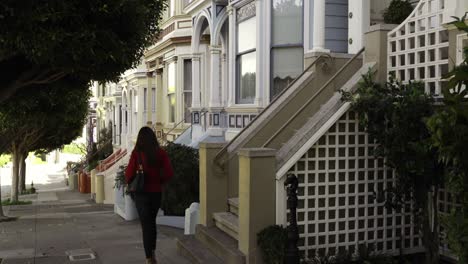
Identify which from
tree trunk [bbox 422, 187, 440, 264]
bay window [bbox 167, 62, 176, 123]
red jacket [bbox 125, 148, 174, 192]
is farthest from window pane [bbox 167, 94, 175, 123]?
tree trunk [bbox 422, 187, 440, 264]

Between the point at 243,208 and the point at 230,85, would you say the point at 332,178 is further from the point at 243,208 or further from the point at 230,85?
the point at 230,85

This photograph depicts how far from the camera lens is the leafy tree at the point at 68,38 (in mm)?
5738

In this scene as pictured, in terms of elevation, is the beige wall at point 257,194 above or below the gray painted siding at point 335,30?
below

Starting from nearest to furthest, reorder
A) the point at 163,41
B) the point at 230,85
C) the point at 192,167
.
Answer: the point at 192,167 → the point at 230,85 → the point at 163,41

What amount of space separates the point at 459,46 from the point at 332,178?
2.01 meters

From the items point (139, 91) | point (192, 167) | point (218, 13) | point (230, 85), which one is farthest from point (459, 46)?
point (139, 91)

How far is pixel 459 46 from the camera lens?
5.62 metres

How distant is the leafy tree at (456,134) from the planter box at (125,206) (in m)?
9.06

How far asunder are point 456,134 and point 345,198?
104 inches

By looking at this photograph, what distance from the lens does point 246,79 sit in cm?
1177

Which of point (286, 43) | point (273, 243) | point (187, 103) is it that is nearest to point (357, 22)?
point (286, 43)

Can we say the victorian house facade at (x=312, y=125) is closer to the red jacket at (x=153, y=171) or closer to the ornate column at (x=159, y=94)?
the red jacket at (x=153, y=171)

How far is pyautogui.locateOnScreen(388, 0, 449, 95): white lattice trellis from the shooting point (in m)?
5.98

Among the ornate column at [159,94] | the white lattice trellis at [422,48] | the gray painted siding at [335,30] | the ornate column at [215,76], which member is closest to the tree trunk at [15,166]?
the ornate column at [159,94]
